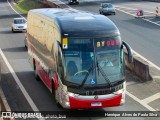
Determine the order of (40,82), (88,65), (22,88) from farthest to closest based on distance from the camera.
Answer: (40,82) < (22,88) < (88,65)

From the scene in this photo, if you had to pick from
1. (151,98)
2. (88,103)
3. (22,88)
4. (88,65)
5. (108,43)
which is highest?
(108,43)

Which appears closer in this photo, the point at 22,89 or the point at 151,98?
the point at 151,98

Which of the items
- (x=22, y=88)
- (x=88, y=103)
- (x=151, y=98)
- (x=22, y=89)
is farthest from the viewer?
(x=22, y=88)

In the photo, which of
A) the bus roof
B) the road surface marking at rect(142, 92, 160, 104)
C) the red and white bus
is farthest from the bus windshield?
the road surface marking at rect(142, 92, 160, 104)

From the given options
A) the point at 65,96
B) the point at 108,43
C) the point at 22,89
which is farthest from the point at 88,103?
the point at 22,89

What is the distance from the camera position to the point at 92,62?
15.0m

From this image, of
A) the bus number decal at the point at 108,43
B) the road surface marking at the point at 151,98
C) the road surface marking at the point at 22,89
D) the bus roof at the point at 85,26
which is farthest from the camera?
the road surface marking at the point at 151,98

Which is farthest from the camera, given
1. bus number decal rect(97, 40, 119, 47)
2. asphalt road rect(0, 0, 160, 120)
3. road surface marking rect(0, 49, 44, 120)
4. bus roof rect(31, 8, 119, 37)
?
asphalt road rect(0, 0, 160, 120)

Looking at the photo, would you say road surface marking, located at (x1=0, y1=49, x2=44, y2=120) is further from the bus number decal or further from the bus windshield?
the bus number decal

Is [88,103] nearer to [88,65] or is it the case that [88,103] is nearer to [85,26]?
[88,65]

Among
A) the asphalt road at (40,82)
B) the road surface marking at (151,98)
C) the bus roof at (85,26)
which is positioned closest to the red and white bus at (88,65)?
the bus roof at (85,26)

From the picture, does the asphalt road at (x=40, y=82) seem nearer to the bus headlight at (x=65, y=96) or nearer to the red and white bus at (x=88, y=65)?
the red and white bus at (x=88, y=65)

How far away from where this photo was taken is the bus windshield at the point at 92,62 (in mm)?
14906

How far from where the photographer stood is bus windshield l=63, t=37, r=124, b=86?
14.9 meters
